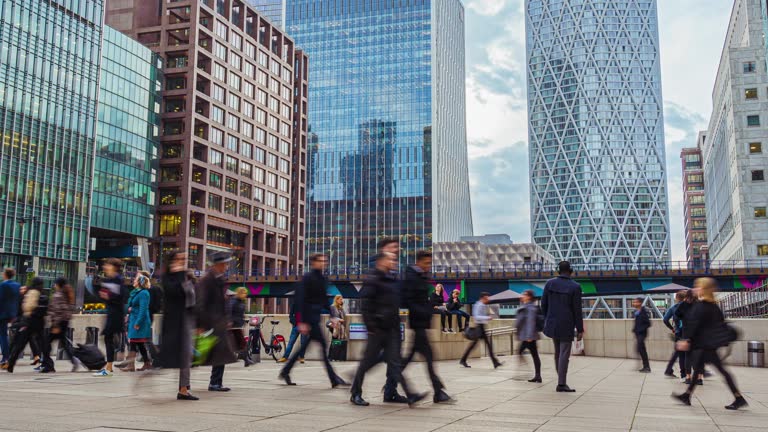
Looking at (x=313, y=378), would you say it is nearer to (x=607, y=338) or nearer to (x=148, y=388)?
(x=148, y=388)

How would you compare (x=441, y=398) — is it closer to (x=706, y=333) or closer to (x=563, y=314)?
(x=563, y=314)

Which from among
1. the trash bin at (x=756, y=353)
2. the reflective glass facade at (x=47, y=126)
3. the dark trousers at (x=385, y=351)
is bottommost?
the trash bin at (x=756, y=353)

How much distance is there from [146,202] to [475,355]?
6811 cm

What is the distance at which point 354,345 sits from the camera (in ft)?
65.1

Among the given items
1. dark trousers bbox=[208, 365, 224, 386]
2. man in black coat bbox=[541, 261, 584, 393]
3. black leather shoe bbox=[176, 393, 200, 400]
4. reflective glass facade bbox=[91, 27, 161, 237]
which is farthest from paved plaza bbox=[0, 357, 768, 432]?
reflective glass facade bbox=[91, 27, 161, 237]

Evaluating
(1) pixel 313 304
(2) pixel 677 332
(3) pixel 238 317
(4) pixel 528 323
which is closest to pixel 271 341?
(3) pixel 238 317

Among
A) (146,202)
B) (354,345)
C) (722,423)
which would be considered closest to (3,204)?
(146,202)

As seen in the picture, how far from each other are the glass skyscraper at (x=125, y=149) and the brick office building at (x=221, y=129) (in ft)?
6.45

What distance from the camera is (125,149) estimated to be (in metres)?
80.6

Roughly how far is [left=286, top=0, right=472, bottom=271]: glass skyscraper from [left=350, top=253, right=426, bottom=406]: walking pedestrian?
148395 mm

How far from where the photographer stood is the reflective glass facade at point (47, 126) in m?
62.0

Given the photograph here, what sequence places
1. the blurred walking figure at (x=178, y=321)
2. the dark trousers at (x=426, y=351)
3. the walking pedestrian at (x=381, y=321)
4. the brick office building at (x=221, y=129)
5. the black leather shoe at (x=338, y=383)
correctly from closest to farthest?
the walking pedestrian at (x=381, y=321), the blurred walking figure at (x=178, y=321), the dark trousers at (x=426, y=351), the black leather shoe at (x=338, y=383), the brick office building at (x=221, y=129)

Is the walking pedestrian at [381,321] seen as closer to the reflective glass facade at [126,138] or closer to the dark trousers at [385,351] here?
the dark trousers at [385,351]

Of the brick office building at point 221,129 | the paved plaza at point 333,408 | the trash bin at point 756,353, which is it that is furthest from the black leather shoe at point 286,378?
the brick office building at point 221,129
